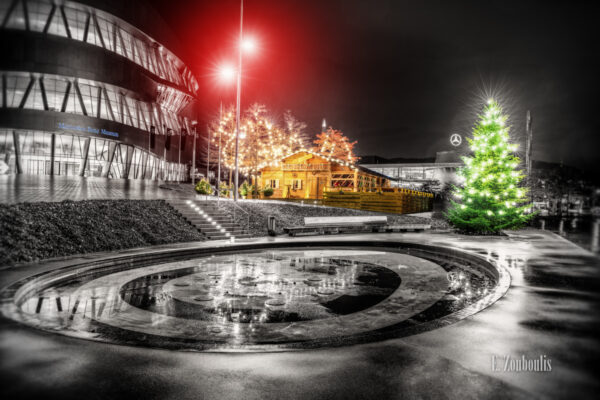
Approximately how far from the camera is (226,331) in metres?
5.77

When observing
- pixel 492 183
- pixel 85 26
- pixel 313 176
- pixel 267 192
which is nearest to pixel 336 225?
pixel 492 183

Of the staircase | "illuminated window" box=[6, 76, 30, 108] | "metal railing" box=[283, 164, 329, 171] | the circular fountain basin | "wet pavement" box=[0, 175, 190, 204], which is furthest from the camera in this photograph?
"metal railing" box=[283, 164, 329, 171]

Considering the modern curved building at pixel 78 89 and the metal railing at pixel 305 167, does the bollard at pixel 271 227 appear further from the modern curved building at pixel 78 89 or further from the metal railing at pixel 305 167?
the modern curved building at pixel 78 89

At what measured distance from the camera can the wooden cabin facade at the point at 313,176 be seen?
40.2 m

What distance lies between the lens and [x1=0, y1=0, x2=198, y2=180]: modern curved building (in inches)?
1305

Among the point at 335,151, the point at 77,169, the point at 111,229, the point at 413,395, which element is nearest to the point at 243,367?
the point at 413,395

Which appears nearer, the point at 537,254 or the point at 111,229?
the point at 537,254

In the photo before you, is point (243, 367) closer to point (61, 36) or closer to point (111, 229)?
point (111, 229)

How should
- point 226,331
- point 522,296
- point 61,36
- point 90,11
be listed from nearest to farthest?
point 226,331 → point 522,296 → point 61,36 → point 90,11

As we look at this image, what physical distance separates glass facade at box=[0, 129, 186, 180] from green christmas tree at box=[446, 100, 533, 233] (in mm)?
35275

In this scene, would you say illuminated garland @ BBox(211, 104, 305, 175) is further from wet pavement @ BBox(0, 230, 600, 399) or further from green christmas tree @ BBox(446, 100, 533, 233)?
wet pavement @ BBox(0, 230, 600, 399)

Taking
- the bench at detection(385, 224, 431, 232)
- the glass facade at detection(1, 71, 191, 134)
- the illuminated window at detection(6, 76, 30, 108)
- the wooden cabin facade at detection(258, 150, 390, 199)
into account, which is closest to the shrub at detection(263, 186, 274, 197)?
the wooden cabin facade at detection(258, 150, 390, 199)

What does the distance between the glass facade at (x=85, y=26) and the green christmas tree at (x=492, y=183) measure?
38735mm

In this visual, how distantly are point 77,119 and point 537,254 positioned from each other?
3977 cm
